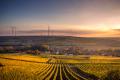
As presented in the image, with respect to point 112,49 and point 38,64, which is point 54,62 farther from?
point 112,49

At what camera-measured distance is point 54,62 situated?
22.2 ft

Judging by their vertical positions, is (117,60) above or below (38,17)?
below

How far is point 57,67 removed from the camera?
669cm

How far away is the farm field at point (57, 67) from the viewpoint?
6574 millimetres

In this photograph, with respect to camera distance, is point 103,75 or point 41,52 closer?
point 103,75

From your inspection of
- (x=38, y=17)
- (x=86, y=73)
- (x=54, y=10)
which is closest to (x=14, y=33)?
(x=38, y=17)

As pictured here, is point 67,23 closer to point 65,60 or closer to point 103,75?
point 65,60

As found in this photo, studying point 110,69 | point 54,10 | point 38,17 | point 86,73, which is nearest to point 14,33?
point 38,17

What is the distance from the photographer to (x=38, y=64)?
6871mm

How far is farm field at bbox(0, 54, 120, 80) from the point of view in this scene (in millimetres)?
6574

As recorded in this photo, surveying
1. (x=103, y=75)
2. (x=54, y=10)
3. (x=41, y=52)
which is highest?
(x=54, y=10)

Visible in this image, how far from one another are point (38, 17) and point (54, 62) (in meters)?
1.20

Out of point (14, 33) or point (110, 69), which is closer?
point (110, 69)

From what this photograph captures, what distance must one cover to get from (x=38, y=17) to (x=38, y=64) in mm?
1170
